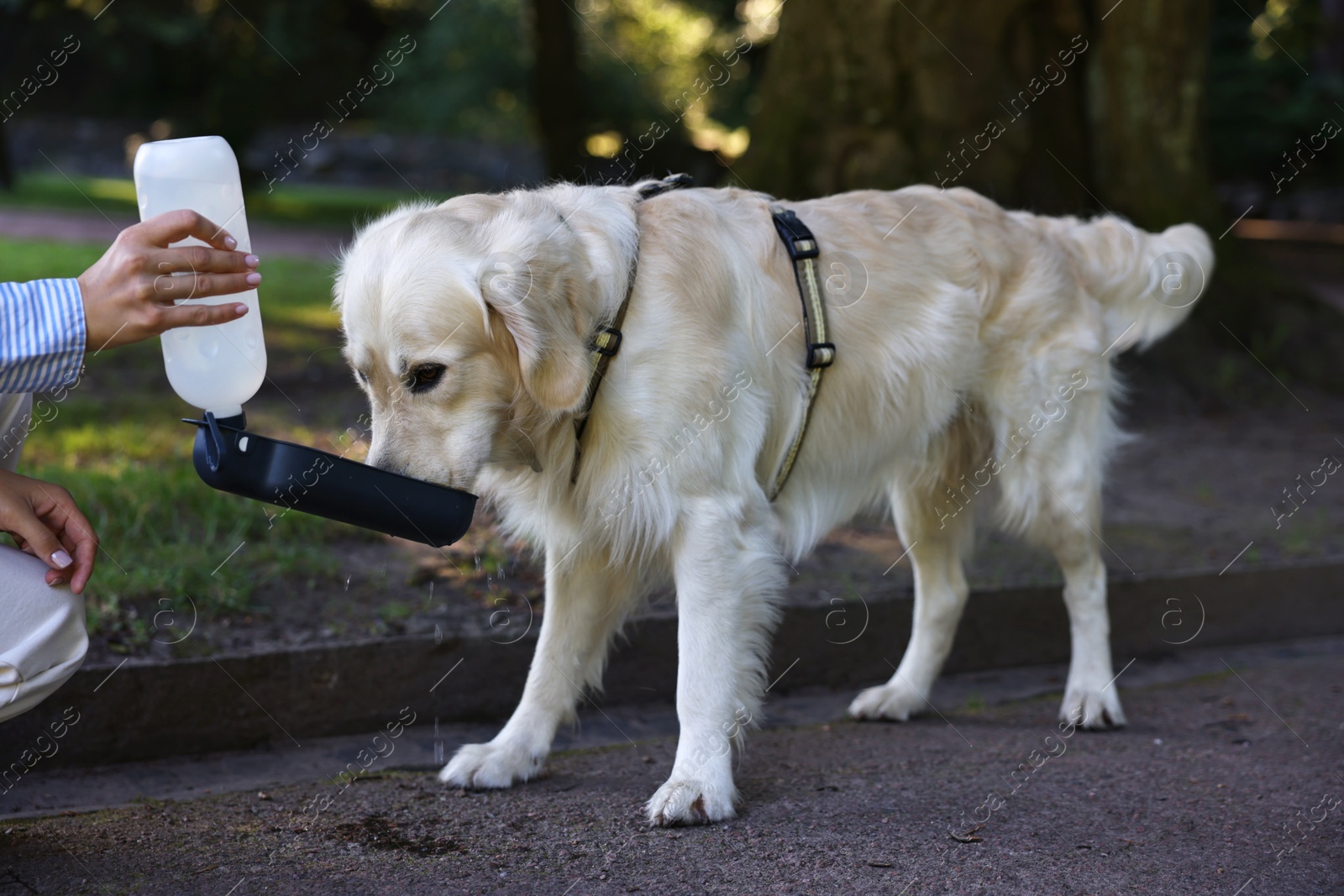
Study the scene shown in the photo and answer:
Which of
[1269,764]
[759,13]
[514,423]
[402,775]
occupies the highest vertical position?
[759,13]

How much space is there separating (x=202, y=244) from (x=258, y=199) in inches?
917

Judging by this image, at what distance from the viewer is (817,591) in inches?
178

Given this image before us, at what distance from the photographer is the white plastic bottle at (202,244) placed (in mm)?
2662

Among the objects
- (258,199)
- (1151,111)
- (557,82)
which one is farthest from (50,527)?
(258,199)

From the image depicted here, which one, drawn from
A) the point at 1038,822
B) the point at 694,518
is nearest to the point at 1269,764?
the point at 1038,822

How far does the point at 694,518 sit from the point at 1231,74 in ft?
62.4

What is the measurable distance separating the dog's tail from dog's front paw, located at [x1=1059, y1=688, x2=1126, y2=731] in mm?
1266

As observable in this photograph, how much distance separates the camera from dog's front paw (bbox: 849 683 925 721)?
410 cm

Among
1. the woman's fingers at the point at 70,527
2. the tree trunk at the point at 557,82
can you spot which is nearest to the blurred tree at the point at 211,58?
the tree trunk at the point at 557,82

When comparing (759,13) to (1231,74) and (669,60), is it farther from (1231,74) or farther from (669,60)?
(669,60)

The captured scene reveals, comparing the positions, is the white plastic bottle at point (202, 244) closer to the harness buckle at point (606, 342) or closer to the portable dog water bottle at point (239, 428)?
the portable dog water bottle at point (239, 428)

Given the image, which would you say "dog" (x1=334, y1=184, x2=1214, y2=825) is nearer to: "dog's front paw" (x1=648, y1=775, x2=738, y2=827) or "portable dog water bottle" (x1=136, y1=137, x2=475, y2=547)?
"dog's front paw" (x1=648, y1=775, x2=738, y2=827)

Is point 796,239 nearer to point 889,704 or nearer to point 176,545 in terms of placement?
point 889,704

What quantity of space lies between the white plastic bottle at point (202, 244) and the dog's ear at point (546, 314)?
0.58 m
